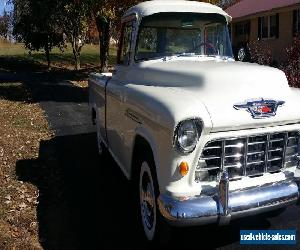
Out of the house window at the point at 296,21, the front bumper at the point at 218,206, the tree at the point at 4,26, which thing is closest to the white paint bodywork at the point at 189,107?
the front bumper at the point at 218,206

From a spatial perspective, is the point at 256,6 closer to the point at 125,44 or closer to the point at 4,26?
the point at 125,44

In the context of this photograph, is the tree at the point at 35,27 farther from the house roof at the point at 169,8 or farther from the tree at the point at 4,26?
the tree at the point at 4,26

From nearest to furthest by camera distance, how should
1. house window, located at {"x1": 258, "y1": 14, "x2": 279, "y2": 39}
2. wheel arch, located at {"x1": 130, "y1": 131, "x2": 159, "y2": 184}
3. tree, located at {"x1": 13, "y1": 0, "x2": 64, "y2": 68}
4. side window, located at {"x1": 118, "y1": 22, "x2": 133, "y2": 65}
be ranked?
wheel arch, located at {"x1": 130, "y1": 131, "x2": 159, "y2": 184} → side window, located at {"x1": 118, "y1": 22, "x2": 133, "y2": 65} → tree, located at {"x1": 13, "y1": 0, "x2": 64, "y2": 68} → house window, located at {"x1": 258, "y1": 14, "x2": 279, "y2": 39}

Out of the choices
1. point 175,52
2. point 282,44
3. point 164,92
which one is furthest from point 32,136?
point 282,44

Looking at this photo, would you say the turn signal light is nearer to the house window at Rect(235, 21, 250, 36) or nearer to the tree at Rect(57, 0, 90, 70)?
the tree at Rect(57, 0, 90, 70)

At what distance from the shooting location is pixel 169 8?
5648mm

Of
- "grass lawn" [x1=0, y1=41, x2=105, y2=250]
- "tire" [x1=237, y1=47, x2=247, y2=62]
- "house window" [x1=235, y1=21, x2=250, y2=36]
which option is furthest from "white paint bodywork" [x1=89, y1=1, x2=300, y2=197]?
"house window" [x1=235, y1=21, x2=250, y2=36]

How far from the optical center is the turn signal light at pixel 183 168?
3750 millimetres

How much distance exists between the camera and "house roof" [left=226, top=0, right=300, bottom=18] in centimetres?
2159

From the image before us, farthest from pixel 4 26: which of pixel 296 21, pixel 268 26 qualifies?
pixel 296 21

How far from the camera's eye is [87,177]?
6.66 metres

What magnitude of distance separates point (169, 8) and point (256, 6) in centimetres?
2117

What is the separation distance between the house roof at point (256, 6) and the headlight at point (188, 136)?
720 inches

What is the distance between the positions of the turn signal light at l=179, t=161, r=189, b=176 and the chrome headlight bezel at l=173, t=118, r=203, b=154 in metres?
0.11
